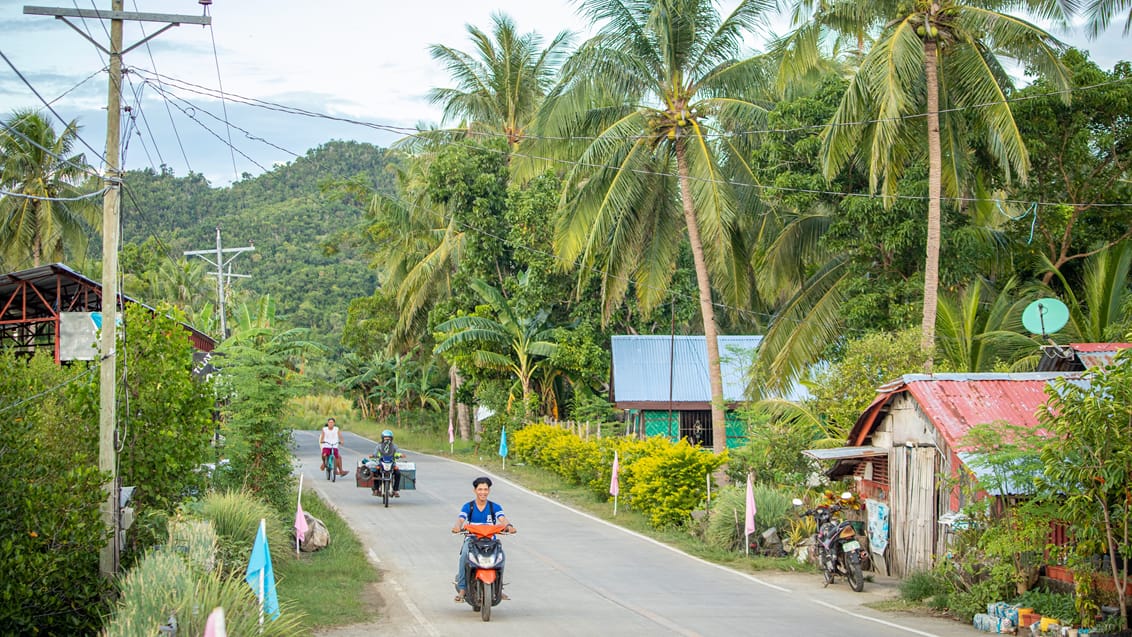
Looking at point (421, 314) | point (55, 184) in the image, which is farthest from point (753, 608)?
point (421, 314)

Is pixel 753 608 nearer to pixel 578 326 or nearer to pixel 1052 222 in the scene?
pixel 1052 222

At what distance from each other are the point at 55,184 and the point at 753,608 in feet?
102

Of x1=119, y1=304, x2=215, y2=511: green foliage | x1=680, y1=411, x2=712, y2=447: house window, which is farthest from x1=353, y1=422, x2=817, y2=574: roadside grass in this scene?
x1=119, y1=304, x2=215, y2=511: green foliage

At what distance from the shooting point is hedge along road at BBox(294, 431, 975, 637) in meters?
12.2

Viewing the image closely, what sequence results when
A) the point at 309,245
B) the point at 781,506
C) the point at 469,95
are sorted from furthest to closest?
the point at 309,245, the point at 469,95, the point at 781,506


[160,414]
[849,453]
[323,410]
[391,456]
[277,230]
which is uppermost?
[277,230]

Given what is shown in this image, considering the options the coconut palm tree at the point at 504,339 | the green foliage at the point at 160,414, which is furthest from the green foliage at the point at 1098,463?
the coconut palm tree at the point at 504,339

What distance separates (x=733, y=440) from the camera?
36969mm

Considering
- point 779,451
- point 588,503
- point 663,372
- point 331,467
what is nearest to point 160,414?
point 779,451

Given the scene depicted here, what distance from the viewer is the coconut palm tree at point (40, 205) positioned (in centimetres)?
3547

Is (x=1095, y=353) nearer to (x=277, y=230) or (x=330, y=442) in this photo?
(x=330, y=442)

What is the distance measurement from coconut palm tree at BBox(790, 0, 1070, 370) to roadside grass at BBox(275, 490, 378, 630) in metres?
11.0

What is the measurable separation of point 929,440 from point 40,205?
33.1 m

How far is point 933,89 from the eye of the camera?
70.7ft
